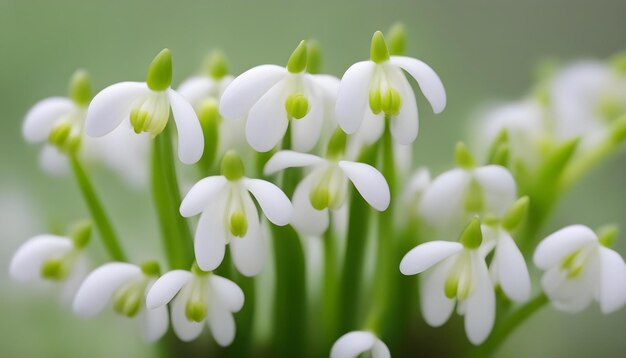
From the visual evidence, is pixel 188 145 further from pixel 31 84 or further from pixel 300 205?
pixel 31 84

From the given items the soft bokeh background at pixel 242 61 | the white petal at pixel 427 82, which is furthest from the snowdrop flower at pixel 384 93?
the soft bokeh background at pixel 242 61

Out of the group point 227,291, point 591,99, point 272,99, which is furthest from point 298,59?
point 591,99

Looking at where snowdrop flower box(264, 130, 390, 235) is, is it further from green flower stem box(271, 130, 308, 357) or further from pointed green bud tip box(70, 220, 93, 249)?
pointed green bud tip box(70, 220, 93, 249)

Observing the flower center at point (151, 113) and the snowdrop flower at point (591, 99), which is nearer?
the flower center at point (151, 113)

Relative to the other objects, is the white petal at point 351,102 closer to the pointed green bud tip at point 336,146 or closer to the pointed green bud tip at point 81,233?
the pointed green bud tip at point 336,146

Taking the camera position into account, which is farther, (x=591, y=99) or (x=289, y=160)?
(x=591, y=99)

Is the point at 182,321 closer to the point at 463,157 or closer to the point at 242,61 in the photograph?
the point at 463,157
